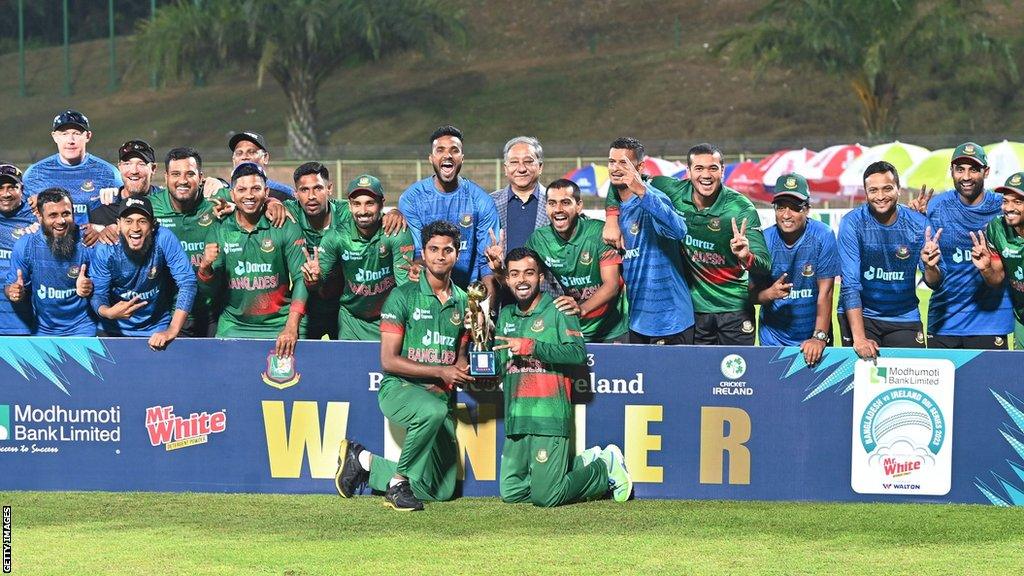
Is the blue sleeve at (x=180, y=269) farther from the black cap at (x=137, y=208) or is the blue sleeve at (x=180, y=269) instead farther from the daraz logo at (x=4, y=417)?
the daraz logo at (x=4, y=417)

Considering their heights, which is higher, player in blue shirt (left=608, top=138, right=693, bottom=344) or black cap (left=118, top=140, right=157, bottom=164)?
black cap (left=118, top=140, right=157, bottom=164)

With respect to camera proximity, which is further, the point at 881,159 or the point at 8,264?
the point at 881,159

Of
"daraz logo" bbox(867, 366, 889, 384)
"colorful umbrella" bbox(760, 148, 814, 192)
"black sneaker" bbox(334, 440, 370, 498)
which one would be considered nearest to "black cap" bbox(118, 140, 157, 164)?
"black sneaker" bbox(334, 440, 370, 498)

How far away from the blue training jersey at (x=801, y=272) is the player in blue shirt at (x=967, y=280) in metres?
1.00

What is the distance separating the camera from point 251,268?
1048 centimetres

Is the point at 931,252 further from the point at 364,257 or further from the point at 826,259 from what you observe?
the point at 364,257

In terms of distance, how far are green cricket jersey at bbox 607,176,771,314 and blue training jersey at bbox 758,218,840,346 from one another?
174 mm

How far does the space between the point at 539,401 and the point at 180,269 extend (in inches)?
114

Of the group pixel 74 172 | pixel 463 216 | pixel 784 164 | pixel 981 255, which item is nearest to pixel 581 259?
pixel 463 216

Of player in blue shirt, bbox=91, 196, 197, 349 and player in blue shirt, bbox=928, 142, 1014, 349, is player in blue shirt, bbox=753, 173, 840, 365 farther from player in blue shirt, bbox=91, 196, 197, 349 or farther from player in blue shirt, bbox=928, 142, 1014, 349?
player in blue shirt, bbox=91, 196, 197, 349

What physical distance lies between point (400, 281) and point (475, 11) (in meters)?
75.4

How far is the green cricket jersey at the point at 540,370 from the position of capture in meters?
9.48

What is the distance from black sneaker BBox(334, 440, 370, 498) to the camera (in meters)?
9.83

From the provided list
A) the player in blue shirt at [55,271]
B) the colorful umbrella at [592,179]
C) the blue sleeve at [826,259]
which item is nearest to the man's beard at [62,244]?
the player in blue shirt at [55,271]
